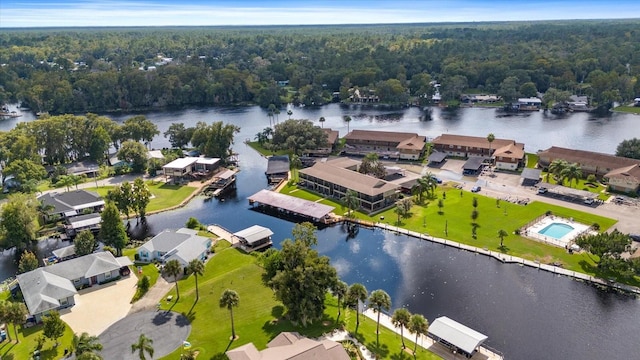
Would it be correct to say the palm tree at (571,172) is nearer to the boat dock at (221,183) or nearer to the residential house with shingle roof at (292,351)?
the residential house with shingle roof at (292,351)

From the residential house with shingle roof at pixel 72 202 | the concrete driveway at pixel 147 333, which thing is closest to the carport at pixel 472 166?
the concrete driveway at pixel 147 333

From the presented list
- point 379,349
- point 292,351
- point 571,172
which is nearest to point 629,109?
point 571,172

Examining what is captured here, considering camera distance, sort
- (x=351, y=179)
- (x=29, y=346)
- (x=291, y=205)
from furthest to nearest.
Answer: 1. (x=351, y=179)
2. (x=291, y=205)
3. (x=29, y=346)

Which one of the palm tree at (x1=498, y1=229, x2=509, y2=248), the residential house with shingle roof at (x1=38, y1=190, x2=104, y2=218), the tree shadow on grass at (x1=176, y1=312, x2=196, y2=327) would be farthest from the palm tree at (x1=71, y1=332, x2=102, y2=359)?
the palm tree at (x1=498, y1=229, x2=509, y2=248)

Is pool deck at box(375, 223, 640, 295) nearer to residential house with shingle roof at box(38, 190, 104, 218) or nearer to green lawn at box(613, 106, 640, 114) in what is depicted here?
residential house with shingle roof at box(38, 190, 104, 218)

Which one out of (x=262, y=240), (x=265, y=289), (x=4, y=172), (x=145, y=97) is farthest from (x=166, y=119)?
(x=265, y=289)

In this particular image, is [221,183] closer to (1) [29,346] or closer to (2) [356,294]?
(1) [29,346]
